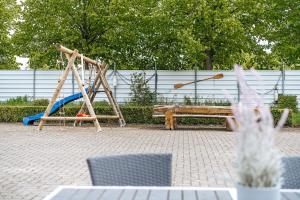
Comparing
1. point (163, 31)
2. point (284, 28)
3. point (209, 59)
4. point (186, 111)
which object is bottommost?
point (186, 111)

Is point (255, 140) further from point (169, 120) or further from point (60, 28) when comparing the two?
point (60, 28)

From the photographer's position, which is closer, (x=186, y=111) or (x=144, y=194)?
(x=144, y=194)

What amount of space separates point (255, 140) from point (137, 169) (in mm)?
1836

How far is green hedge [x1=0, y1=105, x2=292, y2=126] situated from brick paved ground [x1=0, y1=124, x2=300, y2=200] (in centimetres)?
362

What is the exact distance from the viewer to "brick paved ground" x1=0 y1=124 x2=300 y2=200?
7.59m

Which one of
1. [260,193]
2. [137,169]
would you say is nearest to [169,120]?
[137,169]

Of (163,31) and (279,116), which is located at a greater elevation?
(163,31)

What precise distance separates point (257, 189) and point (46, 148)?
404 inches

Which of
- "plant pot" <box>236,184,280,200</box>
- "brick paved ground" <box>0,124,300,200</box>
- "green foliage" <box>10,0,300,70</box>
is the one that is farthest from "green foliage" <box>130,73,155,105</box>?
"plant pot" <box>236,184,280,200</box>

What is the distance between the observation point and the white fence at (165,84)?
24281 millimetres

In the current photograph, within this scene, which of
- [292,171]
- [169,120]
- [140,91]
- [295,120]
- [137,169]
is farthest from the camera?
[140,91]

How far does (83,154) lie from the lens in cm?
1109

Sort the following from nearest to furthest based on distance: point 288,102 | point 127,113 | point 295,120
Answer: point 295,120, point 127,113, point 288,102

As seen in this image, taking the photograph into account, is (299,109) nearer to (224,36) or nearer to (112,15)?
(224,36)
